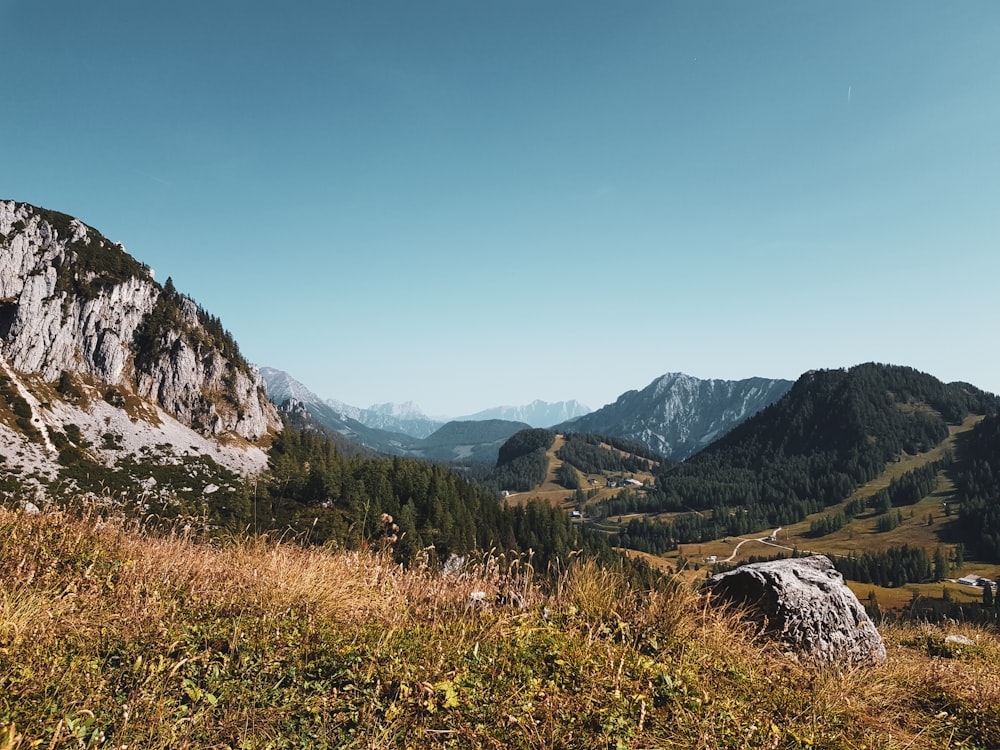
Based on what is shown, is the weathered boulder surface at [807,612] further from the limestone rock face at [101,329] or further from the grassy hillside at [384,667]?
the limestone rock face at [101,329]

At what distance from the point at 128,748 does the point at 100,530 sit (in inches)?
272

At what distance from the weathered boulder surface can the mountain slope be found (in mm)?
125388

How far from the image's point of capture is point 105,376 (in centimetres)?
14388

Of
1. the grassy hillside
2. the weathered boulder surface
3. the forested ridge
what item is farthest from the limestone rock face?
the weathered boulder surface

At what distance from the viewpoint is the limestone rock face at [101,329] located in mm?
135375

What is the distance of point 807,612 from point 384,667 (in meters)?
7.89

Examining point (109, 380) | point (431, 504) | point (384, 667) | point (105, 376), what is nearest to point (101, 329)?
point (105, 376)

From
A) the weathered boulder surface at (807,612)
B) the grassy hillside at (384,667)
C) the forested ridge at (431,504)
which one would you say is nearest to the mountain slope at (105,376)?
the forested ridge at (431,504)

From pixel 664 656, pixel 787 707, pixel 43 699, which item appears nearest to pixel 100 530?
pixel 43 699

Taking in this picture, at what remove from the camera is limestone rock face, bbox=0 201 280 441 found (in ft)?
444

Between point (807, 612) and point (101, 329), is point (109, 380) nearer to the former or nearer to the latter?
point (101, 329)

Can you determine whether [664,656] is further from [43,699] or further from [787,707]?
[43,699]

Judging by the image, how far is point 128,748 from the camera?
3619 millimetres

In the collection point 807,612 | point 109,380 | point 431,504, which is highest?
point 109,380
